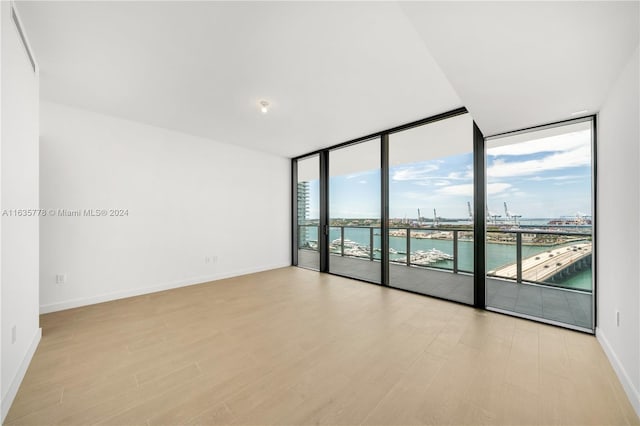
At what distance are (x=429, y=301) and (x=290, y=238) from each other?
11.5 feet

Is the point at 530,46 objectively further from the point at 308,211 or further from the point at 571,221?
the point at 308,211

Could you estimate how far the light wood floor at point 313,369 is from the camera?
1486mm

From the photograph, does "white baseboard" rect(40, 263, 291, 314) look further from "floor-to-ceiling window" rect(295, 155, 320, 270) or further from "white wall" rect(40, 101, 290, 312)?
"floor-to-ceiling window" rect(295, 155, 320, 270)

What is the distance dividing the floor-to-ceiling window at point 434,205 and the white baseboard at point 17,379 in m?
4.11

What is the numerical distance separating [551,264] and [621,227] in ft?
6.48

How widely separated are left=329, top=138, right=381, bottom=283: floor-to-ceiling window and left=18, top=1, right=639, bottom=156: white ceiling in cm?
145

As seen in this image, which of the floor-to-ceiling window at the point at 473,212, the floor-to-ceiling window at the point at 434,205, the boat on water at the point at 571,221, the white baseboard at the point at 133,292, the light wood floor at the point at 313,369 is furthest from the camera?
the floor-to-ceiling window at the point at 434,205

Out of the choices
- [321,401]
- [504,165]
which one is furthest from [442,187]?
[321,401]

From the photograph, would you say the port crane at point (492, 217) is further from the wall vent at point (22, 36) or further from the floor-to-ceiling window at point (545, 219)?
the wall vent at point (22, 36)

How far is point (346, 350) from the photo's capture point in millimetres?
2189

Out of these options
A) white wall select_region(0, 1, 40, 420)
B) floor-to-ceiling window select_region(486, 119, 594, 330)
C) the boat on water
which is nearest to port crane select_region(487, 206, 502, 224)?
floor-to-ceiling window select_region(486, 119, 594, 330)

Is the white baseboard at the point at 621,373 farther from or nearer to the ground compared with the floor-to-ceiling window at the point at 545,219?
nearer to the ground

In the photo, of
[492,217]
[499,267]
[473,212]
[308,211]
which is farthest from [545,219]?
[308,211]

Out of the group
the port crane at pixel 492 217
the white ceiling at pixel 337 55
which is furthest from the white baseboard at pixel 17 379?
the port crane at pixel 492 217
